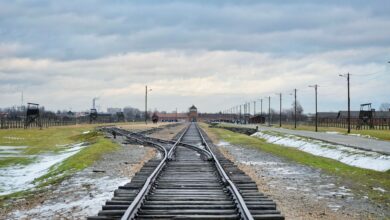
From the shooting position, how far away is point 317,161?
2305 centimetres

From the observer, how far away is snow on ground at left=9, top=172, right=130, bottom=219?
10.2 m

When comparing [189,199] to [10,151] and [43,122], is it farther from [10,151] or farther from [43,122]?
[43,122]

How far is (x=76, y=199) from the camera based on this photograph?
470 inches

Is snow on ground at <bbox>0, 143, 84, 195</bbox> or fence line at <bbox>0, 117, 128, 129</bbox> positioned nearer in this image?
snow on ground at <bbox>0, 143, 84, 195</bbox>

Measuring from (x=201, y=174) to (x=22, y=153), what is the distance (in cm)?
2195

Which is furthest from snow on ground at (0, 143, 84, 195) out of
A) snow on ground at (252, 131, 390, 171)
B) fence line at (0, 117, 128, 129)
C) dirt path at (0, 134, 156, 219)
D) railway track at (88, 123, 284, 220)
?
fence line at (0, 117, 128, 129)

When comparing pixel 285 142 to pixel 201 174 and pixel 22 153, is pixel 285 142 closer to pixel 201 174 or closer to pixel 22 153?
pixel 22 153

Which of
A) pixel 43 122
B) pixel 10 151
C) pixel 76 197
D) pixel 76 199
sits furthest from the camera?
pixel 43 122

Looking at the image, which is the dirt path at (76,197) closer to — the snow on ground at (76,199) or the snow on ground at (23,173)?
the snow on ground at (76,199)

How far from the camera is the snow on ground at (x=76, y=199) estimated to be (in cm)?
1025

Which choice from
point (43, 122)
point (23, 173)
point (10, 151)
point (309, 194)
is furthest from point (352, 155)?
point (43, 122)

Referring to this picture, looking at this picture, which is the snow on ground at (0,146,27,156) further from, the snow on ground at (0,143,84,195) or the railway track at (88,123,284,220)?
the railway track at (88,123,284,220)

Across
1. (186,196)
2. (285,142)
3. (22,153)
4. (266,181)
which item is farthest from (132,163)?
(285,142)

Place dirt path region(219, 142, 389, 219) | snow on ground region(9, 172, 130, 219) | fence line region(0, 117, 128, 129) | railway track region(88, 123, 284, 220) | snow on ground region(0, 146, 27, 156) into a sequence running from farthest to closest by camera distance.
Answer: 1. fence line region(0, 117, 128, 129)
2. snow on ground region(0, 146, 27, 156)
3. snow on ground region(9, 172, 130, 219)
4. dirt path region(219, 142, 389, 219)
5. railway track region(88, 123, 284, 220)
